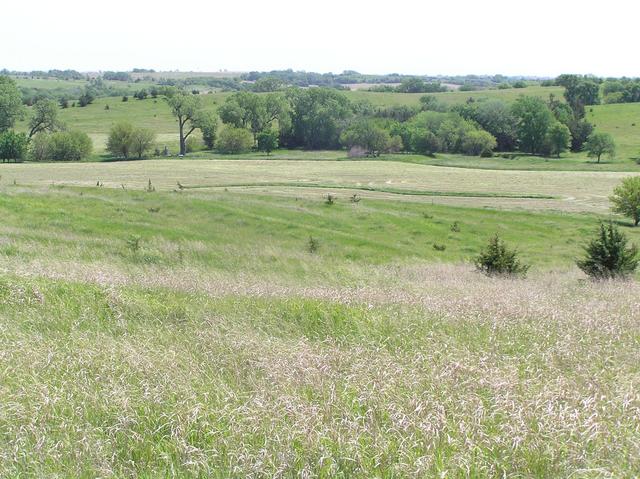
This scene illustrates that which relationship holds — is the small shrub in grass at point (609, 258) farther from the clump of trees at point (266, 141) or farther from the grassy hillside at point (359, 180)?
the clump of trees at point (266, 141)

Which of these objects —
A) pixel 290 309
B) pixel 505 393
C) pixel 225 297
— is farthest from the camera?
pixel 225 297

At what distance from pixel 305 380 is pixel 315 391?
226mm

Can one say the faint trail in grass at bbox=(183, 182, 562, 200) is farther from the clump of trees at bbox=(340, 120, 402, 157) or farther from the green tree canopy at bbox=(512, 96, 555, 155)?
the green tree canopy at bbox=(512, 96, 555, 155)

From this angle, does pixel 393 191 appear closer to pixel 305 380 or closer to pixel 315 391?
pixel 305 380

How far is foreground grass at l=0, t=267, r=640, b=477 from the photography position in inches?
185

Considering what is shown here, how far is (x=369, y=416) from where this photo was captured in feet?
17.3

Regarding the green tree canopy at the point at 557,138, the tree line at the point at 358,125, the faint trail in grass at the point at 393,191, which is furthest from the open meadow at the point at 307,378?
the green tree canopy at the point at 557,138

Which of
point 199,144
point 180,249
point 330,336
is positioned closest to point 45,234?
point 180,249

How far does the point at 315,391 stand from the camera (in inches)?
228

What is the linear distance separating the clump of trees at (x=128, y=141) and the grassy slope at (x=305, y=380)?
365 ft

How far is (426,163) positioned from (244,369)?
359ft

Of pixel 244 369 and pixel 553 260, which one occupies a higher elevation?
pixel 244 369

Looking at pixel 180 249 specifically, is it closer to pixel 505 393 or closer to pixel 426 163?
pixel 505 393

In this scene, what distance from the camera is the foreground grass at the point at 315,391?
4688 mm
